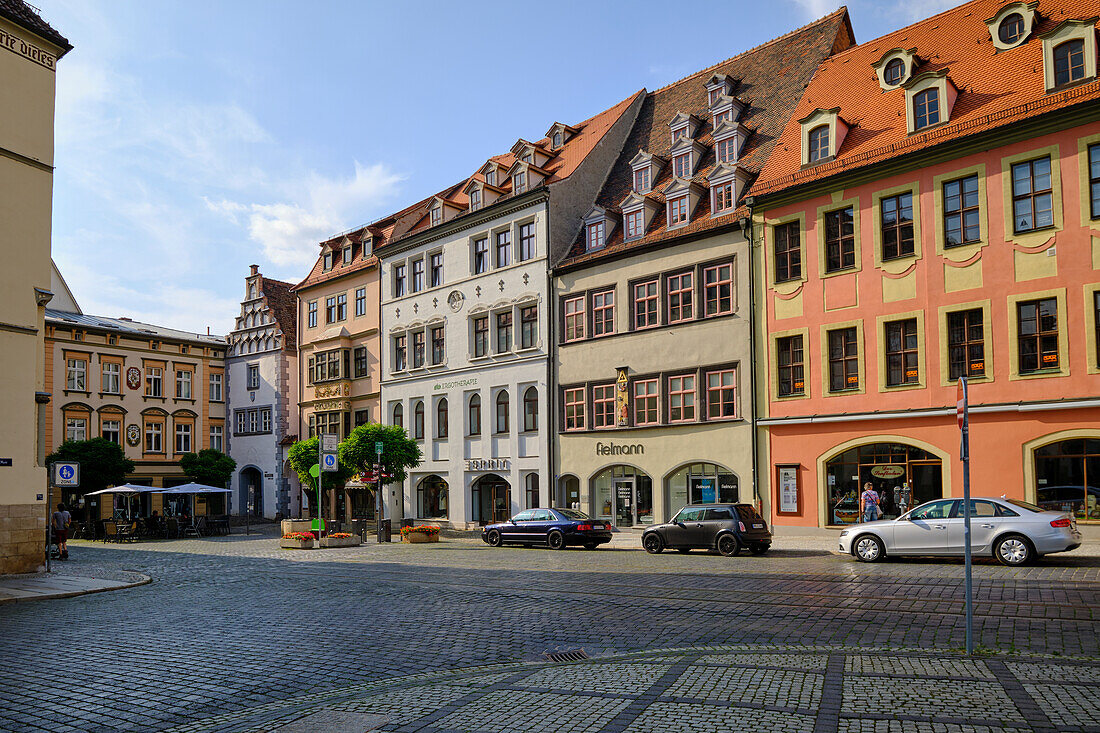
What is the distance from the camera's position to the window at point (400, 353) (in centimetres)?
4834

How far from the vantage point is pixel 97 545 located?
39938 mm

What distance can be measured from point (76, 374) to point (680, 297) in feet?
125

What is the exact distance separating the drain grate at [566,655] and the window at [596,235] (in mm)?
29424

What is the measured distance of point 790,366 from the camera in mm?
31062

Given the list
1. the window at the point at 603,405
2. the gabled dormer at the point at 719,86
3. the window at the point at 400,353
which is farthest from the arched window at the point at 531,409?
the gabled dormer at the point at 719,86

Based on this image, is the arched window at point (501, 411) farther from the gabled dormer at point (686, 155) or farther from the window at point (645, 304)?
the gabled dormer at point (686, 155)

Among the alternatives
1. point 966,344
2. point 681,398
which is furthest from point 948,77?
point 681,398

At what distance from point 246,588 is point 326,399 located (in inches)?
1345

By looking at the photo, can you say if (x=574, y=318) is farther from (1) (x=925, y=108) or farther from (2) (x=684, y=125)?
(1) (x=925, y=108)

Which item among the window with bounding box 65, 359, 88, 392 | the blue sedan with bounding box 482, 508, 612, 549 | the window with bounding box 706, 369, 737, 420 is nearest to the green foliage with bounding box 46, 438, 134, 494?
the window with bounding box 65, 359, 88, 392

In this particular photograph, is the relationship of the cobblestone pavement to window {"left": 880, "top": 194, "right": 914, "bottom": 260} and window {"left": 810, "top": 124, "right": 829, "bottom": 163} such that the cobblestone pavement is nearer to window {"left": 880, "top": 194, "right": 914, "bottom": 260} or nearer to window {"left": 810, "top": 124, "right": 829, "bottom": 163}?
window {"left": 880, "top": 194, "right": 914, "bottom": 260}

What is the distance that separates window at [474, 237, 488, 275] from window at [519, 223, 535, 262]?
2.67 meters

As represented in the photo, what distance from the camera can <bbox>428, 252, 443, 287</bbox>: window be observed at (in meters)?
46.6

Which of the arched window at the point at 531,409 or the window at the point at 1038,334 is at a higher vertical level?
the window at the point at 1038,334
